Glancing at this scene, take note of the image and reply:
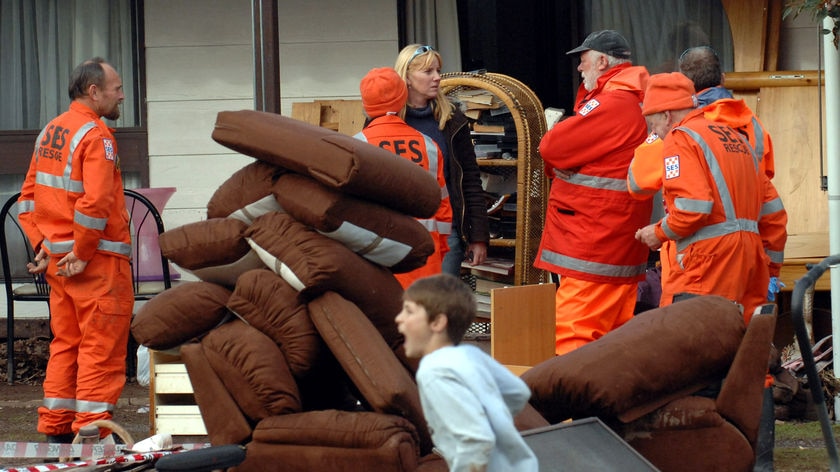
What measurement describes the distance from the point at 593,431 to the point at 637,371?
0.35 m

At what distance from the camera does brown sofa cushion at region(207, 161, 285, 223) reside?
479cm

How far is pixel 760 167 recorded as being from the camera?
5.60 metres

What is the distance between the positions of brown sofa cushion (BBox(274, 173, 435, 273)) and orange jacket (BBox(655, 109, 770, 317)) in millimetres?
1098

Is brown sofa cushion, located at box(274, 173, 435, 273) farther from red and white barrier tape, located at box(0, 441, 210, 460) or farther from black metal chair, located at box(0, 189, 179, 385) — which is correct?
black metal chair, located at box(0, 189, 179, 385)

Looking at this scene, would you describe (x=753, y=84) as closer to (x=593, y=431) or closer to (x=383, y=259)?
(x=383, y=259)

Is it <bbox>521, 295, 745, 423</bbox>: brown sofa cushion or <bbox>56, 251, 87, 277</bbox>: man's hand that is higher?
<bbox>56, 251, 87, 277</bbox>: man's hand

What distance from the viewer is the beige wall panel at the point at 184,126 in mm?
8672

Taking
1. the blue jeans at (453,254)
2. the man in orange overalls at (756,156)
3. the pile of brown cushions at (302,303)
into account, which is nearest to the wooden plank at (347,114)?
the blue jeans at (453,254)

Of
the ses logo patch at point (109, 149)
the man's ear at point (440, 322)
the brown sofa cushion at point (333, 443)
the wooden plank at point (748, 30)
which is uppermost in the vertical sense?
the wooden plank at point (748, 30)

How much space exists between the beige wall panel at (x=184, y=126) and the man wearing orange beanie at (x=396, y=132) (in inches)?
110

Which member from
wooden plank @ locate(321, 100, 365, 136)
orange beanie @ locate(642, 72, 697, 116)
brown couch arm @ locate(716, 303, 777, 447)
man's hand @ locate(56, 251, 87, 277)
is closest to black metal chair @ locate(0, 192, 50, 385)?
man's hand @ locate(56, 251, 87, 277)

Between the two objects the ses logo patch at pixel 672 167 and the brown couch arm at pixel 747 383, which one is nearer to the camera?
the brown couch arm at pixel 747 383

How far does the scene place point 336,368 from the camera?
184 inches

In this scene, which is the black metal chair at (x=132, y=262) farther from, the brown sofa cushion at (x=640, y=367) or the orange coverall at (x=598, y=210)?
the brown sofa cushion at (x=640, y=367)
